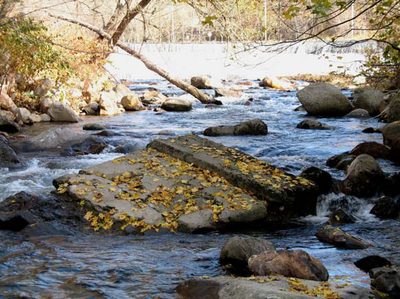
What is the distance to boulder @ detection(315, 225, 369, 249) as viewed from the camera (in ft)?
15.6

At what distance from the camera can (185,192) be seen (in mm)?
5867

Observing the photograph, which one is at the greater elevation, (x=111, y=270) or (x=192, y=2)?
(x=192, y=2)

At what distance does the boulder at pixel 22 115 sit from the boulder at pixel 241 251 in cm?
987

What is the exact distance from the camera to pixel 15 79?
14094 millimetres

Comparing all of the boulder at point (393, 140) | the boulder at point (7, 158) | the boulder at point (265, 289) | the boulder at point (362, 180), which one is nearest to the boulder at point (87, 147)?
the boulder at point (7, 158)

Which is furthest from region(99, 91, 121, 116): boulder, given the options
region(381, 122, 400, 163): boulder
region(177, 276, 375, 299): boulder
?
region(177, 276, 375, 299): boulder

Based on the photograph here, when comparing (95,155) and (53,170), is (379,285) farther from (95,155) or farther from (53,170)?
(95,155)

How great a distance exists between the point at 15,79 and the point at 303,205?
10.9 metres

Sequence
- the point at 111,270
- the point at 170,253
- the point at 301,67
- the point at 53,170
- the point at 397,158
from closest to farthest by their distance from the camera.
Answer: the point at 111,270
the point at 170,253
the point at 53,170
the point at 397,158
the point at 301,67

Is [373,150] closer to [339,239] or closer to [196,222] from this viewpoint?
[339,239]

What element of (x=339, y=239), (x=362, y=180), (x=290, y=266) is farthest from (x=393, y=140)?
(x=290, y=266)

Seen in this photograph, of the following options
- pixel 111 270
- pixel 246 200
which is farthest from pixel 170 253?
pixel 246 200

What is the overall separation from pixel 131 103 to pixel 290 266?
13.0 metres

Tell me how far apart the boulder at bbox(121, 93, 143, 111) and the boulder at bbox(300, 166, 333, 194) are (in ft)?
34.3
